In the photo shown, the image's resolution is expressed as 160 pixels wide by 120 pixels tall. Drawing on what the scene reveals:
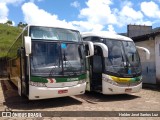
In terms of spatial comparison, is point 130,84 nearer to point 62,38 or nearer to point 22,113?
point 62,38

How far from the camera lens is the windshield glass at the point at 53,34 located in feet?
34.0

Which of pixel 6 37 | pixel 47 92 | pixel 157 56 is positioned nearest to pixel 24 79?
pixel 47 92

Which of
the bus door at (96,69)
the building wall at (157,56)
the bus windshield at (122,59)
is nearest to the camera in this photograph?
A: the bus windshield at (122,59)

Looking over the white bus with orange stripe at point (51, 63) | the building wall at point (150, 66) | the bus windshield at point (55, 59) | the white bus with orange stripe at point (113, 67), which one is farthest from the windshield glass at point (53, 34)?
the building wall at point (150, 66)

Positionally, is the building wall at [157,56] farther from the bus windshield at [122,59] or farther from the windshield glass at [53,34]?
the windshield glass at [53,34]

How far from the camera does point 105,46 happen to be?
11.7m

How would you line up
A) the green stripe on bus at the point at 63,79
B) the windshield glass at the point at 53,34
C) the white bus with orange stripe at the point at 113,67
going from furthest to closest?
Result: the white bus with orange stripe at the point at 113,67
the windshield glass at the point at 53,34
the green stripe on bus at the point at 63,79

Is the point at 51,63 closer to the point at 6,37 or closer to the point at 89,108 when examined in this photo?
the point at 89,108

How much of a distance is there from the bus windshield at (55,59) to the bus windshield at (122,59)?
1.72 metres

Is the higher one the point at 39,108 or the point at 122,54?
the point at 122,54

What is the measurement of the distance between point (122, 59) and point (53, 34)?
11.7 feet

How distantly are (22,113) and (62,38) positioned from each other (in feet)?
11.1

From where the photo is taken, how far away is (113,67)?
1207 centimetres

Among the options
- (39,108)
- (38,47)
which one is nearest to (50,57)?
(38,47)
